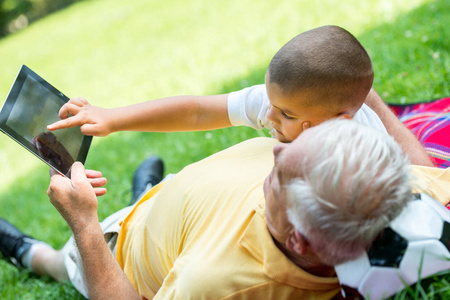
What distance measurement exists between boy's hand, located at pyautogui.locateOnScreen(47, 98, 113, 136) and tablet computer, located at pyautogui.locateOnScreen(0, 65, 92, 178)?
0.05m

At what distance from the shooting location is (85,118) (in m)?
2.20

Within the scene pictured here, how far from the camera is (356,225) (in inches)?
54.9

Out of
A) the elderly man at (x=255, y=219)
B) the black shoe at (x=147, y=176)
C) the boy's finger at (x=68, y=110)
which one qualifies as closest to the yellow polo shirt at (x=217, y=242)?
the elderly man at (x=255, y=219)

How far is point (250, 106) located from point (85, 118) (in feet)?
2.51

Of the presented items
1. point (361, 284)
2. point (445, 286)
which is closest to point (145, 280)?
point (361, 284)

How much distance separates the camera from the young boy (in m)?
1.99

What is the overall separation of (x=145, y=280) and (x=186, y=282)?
19.7 inches

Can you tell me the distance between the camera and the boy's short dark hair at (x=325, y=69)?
198 cm

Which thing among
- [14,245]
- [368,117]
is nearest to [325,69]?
[368,117]

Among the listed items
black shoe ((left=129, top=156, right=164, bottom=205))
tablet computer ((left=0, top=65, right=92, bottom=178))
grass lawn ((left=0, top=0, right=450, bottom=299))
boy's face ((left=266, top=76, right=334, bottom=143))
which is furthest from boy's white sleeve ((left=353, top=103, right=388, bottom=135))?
black shoe ((left=129, top=156, right=164, bottom=205))

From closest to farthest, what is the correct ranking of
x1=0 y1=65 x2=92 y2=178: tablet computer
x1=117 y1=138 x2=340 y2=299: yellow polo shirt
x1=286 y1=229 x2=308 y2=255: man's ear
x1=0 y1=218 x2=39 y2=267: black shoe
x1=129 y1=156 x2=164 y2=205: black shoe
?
x1=286 y1=229 x2=308 y2=255: man's ear, x1=117 y1=138 x2=340 y2=299: yellow polo shirt, x1=0 y1=65 x2=92 y2=178: tablet computer, x1=0 y1=218 x2=39 y2=267: black shoe, x1=129 y1=156 x2=164 y2=205: black shoe

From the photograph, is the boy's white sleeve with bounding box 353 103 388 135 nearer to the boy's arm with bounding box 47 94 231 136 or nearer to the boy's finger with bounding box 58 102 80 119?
the boy's arm with bounding box 47 94 231 136

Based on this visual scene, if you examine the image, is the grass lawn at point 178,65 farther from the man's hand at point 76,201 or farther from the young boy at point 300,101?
the man's hand at point 76,201

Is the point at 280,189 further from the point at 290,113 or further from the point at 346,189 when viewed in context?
the point at 290,113
